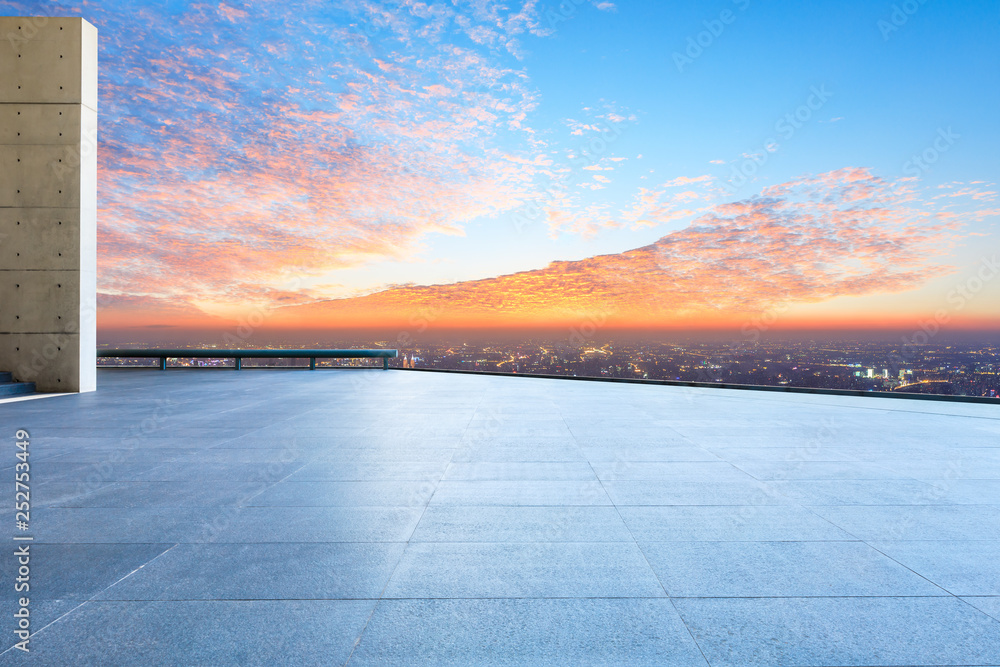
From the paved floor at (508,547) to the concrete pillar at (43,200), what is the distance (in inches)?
276

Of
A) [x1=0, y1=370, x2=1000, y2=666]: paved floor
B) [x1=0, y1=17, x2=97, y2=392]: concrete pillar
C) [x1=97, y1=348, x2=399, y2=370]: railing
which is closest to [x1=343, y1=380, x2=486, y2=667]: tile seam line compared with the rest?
[x1=0, y1=370, x2=1000, y2=666]: paved floor

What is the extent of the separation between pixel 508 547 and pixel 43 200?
1589 centimetres

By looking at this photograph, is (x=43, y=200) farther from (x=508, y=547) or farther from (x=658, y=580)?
(x=658, y=580)

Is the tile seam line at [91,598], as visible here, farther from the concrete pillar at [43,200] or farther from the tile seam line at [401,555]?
the concrete pillar at [43,200]

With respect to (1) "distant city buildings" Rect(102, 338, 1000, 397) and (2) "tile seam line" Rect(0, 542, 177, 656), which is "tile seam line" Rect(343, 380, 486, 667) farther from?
(1) "distant city buildings" Rect(102, 338, 1000, 397)

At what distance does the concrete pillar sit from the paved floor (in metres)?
7.01

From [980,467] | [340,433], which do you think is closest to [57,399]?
[340,433]

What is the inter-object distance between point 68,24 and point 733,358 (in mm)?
19753

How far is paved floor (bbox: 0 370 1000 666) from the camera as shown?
2.50 meters

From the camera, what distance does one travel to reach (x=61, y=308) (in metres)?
12.8

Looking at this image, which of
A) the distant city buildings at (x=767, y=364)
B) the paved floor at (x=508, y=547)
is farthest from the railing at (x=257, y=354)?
the paved floor at (x=508, y=547)

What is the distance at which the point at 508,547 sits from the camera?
11.6ft

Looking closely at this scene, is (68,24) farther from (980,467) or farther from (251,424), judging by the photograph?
(980,467)

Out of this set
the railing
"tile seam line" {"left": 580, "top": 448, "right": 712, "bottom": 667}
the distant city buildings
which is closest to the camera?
"tile seam line" {"left": 580, "top": 448, "right": 712, "bottom": 667}
